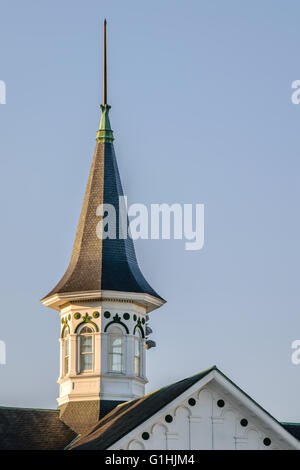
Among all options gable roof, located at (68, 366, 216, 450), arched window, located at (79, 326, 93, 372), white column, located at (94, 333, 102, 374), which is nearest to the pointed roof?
arched window, located at (79, 326, 93, 372)

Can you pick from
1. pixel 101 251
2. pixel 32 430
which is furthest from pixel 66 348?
pixel 32 430

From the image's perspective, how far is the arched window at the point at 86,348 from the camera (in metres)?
51.1

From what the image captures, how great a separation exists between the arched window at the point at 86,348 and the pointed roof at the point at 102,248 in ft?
5.05

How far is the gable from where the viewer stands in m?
43.0

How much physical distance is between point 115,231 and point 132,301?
114 inches

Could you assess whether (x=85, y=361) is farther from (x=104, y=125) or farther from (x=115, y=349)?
(x=104, y=125)

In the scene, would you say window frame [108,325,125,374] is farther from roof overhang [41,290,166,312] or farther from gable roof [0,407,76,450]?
gable roof [0,407,76,450]

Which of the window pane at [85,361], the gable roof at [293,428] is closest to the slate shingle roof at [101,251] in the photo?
the window pane at [85,361]

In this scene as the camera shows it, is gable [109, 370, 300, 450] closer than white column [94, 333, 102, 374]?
Yes

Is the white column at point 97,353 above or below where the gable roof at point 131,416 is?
above

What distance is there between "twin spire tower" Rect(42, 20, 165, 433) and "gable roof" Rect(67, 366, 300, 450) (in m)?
3.52

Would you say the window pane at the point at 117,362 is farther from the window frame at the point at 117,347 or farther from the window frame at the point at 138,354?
the window frame at the point at 138,354

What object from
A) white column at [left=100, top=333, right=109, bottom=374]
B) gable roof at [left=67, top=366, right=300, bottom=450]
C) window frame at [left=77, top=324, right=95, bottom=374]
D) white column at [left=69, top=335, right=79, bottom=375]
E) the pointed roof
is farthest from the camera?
the pointed roof
